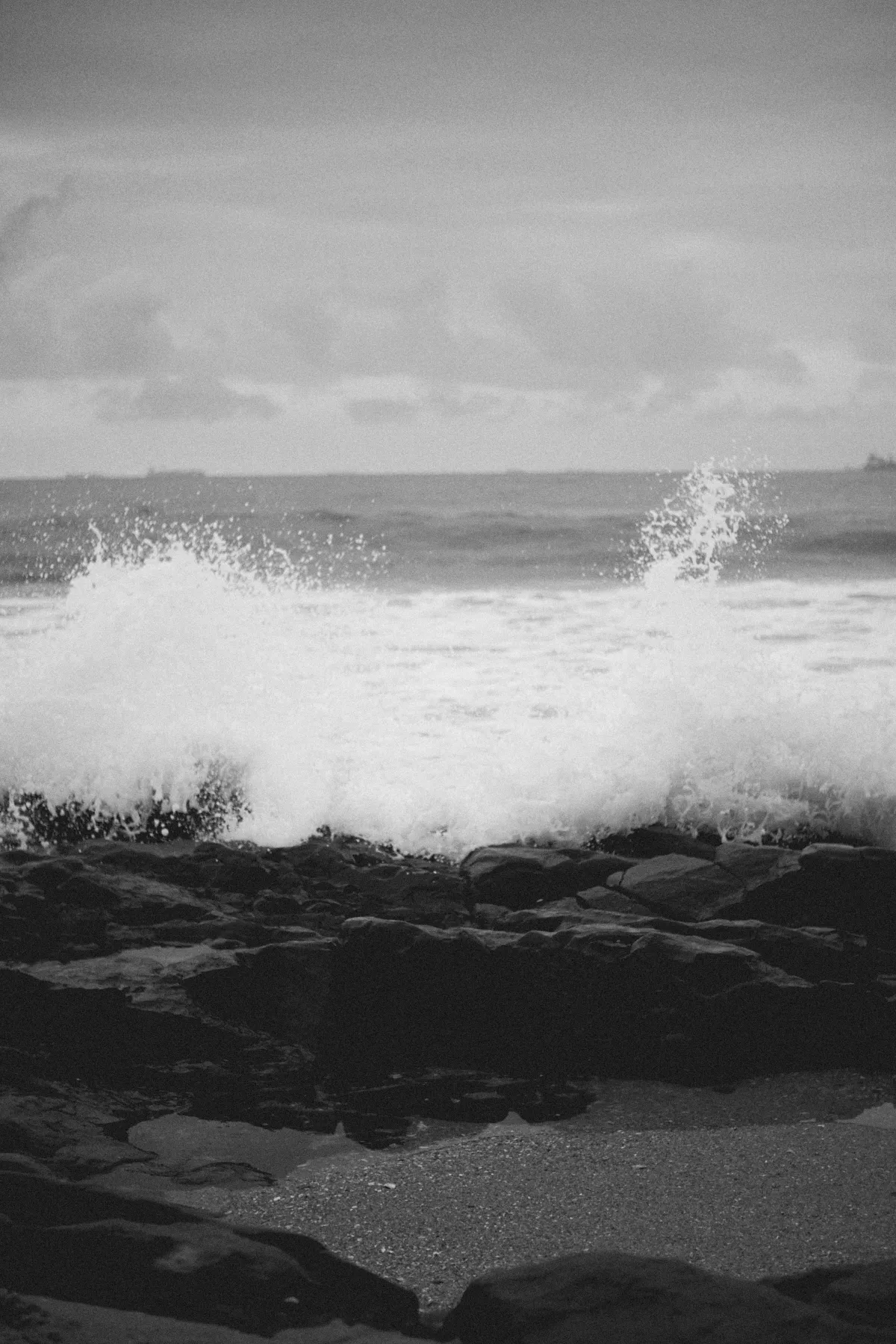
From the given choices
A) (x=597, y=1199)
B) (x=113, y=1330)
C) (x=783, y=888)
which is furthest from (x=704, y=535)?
(x=113, y=1330)

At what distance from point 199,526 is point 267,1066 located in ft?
107

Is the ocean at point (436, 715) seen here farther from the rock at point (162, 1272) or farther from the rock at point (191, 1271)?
the rock at point (162, 1272)

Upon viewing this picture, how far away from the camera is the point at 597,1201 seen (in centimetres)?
336

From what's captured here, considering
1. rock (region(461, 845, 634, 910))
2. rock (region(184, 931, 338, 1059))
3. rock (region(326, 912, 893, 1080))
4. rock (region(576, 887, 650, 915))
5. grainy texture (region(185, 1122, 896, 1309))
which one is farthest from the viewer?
rock (region(461, 845, 634, 910))

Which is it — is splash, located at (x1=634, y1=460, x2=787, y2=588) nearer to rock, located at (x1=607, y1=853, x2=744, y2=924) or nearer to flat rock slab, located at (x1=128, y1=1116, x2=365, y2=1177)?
rock, located at (x1=607, y1=853, x2=744, y2=924)

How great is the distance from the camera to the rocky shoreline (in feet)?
12.4

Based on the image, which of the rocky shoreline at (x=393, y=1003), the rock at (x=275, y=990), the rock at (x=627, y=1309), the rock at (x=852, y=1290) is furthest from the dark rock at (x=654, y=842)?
the rock at (x=627, y=1309)

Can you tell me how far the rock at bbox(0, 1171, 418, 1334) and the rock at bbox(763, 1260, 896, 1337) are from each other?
897 mm

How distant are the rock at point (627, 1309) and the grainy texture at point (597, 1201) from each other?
42 centimetres

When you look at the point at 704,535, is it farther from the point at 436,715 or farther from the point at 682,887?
the point at 682,887

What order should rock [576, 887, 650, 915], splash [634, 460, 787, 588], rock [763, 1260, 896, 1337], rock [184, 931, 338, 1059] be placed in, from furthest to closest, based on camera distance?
1. splash [634, 460, 787, 588]
2. rock [576, 887, 650, 915]
3. rock [184, 931, 338, 1059]
4. rock [763, 1260, 896, 1337]

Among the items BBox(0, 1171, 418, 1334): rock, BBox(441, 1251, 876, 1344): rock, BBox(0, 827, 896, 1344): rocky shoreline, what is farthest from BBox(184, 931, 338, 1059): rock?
BBox(441, 1251, 876, 1344): rock

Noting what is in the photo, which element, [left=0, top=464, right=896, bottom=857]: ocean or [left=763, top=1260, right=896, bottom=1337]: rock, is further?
[left=0, top=464, right=896, bottom=857]: ocean

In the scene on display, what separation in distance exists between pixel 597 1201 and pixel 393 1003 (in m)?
1.20
